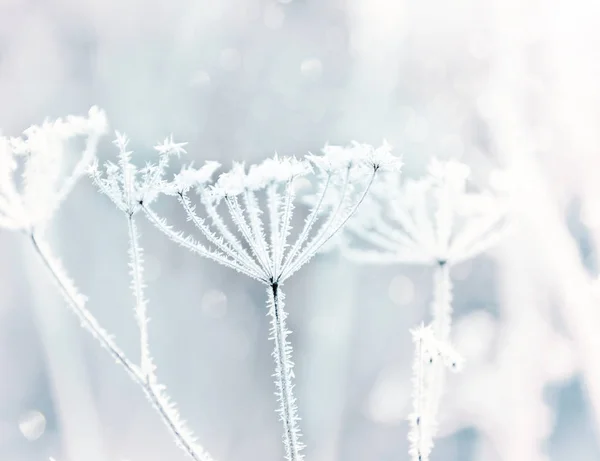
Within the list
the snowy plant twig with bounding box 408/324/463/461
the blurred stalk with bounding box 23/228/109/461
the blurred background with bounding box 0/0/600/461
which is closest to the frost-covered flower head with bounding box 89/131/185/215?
the snowy plant twig with bounding box 408/324/463/461

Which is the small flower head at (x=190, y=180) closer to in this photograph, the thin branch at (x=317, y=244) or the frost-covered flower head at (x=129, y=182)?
the frost-covered flower head at (x=129, y=182)

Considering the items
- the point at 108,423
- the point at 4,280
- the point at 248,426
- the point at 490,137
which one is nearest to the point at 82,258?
the point at 4,280

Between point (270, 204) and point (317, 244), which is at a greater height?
point (270, 204)

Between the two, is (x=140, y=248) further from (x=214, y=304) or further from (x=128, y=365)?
(x=214, y=304)

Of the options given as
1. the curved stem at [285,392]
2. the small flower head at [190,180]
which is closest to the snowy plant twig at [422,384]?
the curved stem at [285,392]

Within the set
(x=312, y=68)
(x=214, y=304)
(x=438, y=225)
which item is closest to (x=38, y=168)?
(x=438, y=225)

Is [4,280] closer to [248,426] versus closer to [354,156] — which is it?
[248,426]
